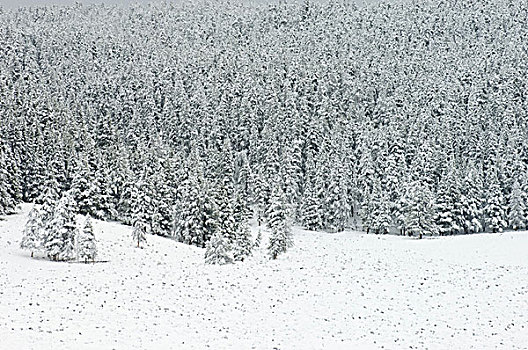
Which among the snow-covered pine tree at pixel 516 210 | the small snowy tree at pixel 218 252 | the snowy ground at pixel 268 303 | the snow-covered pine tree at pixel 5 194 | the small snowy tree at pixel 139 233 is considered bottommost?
the snowy ground at pixel 268 303

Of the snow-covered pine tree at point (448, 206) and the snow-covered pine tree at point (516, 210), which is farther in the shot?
the snow-covered pine tree at point (516, 210)

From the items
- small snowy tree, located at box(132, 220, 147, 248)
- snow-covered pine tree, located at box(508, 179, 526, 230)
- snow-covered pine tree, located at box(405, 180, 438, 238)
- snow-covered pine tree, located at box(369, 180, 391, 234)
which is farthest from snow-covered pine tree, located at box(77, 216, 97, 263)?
snow-covered pine tree, located at box(508, 179, 526, 230)

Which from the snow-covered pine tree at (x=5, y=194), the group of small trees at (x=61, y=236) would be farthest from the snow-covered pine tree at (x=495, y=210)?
the snow-covered pine tree at (x=5, y=194)

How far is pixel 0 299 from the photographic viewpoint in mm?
29031

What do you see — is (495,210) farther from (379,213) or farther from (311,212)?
(311,212)

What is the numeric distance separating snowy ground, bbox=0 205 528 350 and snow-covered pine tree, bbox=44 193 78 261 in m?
1.41

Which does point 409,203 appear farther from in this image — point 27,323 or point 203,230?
point 27,323

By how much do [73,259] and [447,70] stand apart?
161234 millimetres

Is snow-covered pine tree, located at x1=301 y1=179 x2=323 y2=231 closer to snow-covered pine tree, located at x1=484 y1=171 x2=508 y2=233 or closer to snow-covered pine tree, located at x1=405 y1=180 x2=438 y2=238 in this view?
snow-covered pine tree, located at x1=405 y1=180 x2=438 y2=238

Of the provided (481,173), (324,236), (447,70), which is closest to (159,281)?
(324,236)

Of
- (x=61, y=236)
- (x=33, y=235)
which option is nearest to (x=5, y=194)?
(x=33, y=235)

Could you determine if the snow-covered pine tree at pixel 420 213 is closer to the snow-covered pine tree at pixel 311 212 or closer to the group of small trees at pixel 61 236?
the snow-covered pine tree at pixel 311 212

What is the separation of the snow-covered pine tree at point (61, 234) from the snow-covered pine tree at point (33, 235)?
0.83m

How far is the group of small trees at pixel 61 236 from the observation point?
48250 millimetres
